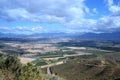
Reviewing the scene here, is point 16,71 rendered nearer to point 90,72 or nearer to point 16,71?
point 16,71

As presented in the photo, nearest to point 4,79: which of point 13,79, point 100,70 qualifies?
point 13,79

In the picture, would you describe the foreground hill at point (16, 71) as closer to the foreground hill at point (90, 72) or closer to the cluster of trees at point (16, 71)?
the cluster of trees at point (16, 71)

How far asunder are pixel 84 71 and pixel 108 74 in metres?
15.4

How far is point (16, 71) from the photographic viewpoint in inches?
1401

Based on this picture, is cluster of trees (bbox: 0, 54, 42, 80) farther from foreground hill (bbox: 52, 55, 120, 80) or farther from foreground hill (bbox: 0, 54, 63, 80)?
foreground hill (bbox: 52, 55, 120, 80)

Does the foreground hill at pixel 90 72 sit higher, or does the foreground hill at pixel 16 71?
the foreground hill at pixel 16 71

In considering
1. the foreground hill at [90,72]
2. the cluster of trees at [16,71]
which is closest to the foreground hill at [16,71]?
the cluster of trees at [16,71]

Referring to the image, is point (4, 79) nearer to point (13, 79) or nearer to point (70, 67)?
point (13, 79)

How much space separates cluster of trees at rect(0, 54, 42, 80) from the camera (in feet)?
102

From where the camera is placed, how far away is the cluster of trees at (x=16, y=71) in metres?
31.2

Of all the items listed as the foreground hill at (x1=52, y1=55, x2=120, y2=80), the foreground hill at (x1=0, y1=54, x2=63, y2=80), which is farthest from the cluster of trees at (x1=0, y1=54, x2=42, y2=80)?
the foreground hill at (x1=52, y1=55, x2=120, y2=80)

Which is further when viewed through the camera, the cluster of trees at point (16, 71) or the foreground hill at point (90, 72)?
the foreground hill at point (90, 72)

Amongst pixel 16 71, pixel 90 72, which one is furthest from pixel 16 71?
pixel 90 72

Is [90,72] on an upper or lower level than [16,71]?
lower
